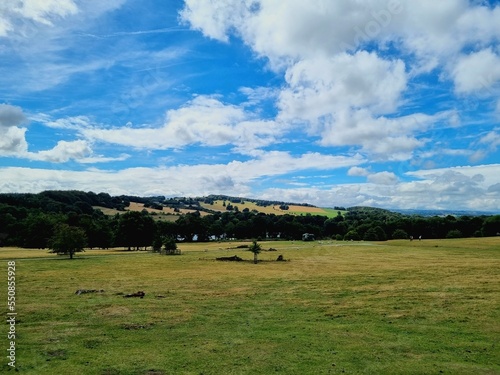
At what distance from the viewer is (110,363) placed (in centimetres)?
1816

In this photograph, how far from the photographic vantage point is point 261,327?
80.5ft

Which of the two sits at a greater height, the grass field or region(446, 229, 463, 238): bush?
region(446, 229, 463, 238): bush

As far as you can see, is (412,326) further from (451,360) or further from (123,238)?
(123,238)

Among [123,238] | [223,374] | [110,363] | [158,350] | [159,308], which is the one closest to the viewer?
[223,374]

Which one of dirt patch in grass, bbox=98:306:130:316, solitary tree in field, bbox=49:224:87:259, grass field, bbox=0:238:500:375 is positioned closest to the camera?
grass field, bbox=0:238:500:375

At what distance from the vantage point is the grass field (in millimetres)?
18125

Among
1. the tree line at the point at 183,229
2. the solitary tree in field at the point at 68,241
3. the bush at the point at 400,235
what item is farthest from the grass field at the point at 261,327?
the bush at the point at 400,235

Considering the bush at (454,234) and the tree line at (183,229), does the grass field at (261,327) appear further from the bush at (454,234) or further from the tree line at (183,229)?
the bush at (454,234)

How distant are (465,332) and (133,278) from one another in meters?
37.8

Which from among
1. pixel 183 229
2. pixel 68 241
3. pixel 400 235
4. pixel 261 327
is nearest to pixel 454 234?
pixel 400 235

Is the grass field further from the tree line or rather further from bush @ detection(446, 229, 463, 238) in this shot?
bush @ detection(446, 229, 463, 238)

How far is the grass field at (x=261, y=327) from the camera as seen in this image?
18.1 metres

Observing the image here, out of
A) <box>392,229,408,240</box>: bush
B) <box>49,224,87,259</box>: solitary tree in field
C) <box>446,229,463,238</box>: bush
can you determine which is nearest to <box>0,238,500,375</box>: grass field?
<box>49,224,87,259</box>: solitary tree in field

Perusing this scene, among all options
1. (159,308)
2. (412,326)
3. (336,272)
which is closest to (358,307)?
(412,326)
